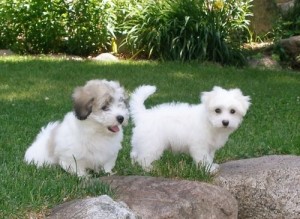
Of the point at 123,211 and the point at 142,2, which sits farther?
the point at 142,2

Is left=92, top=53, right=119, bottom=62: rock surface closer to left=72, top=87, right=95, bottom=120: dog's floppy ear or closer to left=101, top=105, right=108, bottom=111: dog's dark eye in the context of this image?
left=72, top=87, right=95, bottom=120: dog's floppy ear

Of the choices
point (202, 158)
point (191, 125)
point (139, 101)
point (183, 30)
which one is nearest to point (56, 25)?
point (183, 30)

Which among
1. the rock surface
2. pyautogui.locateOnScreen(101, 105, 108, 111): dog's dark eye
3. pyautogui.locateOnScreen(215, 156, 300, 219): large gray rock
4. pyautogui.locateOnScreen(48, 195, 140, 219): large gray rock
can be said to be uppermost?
pyautogui.locateOnScreen(101, 105, 108, 111): dog's dark eye

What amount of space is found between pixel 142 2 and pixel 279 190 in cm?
1039

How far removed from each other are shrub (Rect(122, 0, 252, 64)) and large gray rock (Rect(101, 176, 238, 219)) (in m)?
9.12

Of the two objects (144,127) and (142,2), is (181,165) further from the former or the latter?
(142,2)

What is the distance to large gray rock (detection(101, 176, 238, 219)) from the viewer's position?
5.17 metres

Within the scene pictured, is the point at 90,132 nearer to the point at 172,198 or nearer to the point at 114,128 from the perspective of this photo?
the point at 114,128

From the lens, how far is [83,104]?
Answer: 5.68 metres

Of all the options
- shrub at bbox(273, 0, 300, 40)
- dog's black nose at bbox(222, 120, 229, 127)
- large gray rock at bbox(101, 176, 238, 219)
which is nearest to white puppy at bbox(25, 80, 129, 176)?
large gray rock at bbox(101, 176, 238, 219)

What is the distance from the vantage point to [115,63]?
13.9 meters

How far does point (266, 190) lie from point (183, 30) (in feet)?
29.8

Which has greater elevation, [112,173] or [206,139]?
[206,139]

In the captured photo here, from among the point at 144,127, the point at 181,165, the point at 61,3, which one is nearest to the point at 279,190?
the point at 181,165
